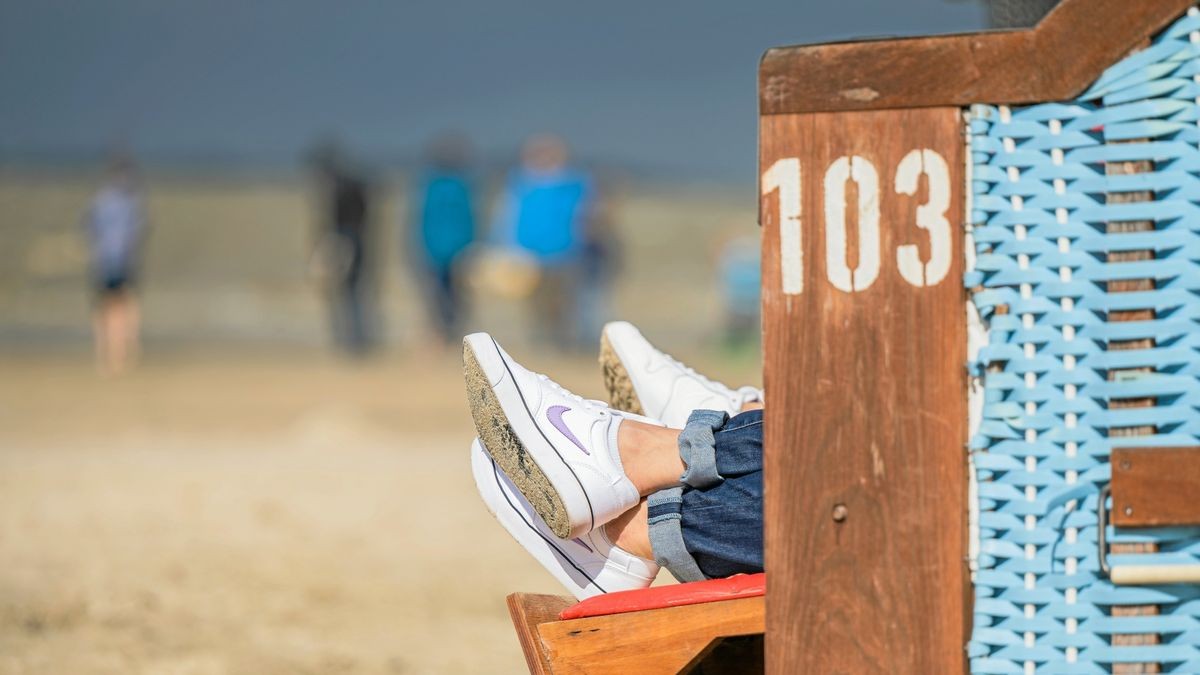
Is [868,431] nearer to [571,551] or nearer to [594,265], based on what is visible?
[571,551]

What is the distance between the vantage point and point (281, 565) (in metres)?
4.03

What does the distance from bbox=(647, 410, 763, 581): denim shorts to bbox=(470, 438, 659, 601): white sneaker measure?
0.07 m

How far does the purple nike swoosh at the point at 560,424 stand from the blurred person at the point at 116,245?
28.5 ft

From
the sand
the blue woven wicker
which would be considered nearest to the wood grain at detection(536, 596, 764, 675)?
the blue woven wicker

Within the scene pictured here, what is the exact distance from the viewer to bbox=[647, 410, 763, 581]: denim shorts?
72.7 inches

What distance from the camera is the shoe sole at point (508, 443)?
183cm

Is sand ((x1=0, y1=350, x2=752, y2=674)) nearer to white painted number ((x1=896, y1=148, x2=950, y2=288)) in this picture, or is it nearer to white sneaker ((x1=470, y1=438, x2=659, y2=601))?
white sneaker ((x1=470, y1=438, x2=659, y2=601))

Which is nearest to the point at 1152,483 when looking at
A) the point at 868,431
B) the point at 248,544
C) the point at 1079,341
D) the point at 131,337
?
the point at 1079,341

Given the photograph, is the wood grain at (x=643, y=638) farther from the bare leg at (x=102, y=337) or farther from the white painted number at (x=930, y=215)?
the bare leg at (x=102, y=337)

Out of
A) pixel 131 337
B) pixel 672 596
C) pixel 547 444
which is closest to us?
pixel 672 596

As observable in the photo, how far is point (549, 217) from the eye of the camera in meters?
11.4

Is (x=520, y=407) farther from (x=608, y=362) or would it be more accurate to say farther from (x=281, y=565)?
(x=281, y=565)

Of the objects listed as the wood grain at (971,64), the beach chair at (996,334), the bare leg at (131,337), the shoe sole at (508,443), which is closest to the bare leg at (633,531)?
the shoe sole at (508,443)

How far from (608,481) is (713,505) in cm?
15
